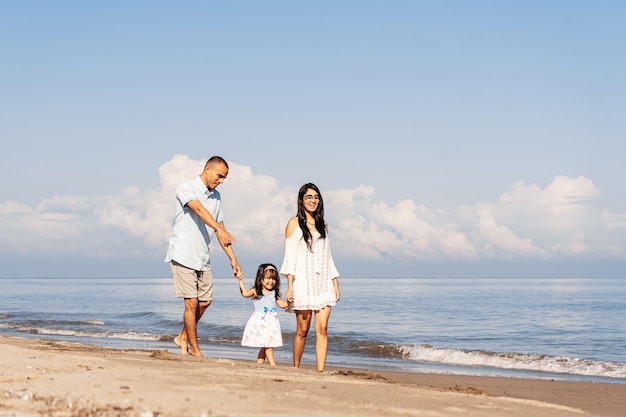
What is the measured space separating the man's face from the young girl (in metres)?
1.28

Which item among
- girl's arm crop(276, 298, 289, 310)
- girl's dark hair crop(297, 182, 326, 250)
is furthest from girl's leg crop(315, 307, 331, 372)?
girl's dark hair crop(297, 182, 326, 250)

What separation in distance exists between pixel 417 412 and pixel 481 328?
49.8ft

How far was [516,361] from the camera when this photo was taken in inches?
508

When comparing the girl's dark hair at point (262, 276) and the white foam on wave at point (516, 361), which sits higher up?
the girl's dark hair at point (262, 276)

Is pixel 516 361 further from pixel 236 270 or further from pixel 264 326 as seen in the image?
pixel 236 270

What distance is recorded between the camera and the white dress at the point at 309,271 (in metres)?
7.48

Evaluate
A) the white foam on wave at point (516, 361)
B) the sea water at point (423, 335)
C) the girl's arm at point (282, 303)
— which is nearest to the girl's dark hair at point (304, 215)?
the girl's arm at point (282, 303)

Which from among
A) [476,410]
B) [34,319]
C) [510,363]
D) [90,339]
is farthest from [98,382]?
[34,319]

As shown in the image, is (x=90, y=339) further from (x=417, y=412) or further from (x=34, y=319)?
(x=417, y=412)

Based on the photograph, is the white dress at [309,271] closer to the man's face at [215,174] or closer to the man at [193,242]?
the man at [193,242]

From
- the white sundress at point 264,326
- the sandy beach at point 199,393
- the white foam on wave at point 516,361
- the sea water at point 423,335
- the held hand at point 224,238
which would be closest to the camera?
the sandy beach at point 199,393

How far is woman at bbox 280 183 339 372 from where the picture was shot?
7484 millimetres

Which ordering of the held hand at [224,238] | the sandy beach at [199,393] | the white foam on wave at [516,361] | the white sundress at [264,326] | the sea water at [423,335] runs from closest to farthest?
the sandy beach at [199,393] < the held hand at [224,238] < the white sundress at [264,326] < the white foam on wave at [516,361] < the sea water at [423,335]

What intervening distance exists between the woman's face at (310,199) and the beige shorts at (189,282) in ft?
4.62
